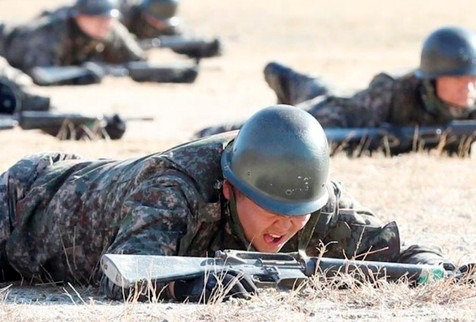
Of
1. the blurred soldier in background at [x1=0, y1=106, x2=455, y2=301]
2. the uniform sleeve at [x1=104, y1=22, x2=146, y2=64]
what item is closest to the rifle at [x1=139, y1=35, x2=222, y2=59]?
the uniform sleeve at [x1=104, y1=22, x2=146, y2=64]

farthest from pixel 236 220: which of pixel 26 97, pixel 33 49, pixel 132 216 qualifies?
pixel 33 49

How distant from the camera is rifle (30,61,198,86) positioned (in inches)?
655

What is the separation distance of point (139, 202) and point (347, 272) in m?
0.80

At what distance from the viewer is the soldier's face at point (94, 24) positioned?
628 inches

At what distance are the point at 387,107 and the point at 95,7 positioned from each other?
623cm

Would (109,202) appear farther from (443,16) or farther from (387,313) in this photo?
(443,16)

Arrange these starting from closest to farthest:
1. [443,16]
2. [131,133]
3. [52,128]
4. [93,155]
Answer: [93,155]
[52,128]
[131,133]
[443,16]

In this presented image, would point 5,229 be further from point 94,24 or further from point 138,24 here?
point 138,24

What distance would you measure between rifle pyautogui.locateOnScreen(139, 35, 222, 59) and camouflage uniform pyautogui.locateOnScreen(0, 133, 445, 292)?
49.9 feet

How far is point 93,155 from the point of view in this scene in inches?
398

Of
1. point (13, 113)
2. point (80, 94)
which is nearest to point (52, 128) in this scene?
point (13, 113)

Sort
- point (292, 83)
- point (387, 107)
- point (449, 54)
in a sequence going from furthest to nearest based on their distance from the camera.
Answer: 1. point (292, 83)
2. point (387, 107)
3. point (449, 54)

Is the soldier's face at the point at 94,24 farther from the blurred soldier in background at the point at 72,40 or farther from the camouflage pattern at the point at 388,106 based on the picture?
the camouflage pattern at the point at 388,106

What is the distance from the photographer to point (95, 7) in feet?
52.4
